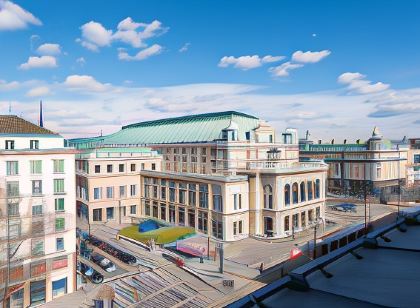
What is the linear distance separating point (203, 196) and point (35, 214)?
2442 centimetres

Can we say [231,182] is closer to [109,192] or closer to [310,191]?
[310,191]

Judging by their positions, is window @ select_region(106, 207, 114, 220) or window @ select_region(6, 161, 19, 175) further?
window @ select_region(106, 207, 114, 220)

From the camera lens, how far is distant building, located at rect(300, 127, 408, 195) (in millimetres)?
91688

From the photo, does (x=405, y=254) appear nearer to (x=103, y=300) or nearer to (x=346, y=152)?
(x=103, y=300)

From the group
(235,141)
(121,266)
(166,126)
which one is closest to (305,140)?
(166,126)

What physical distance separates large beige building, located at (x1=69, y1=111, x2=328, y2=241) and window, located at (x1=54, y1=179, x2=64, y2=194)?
2110 cm

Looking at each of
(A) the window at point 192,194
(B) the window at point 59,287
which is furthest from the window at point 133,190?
(B) the window at point 59,287

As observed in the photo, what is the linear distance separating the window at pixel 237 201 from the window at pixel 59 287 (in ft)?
80.9

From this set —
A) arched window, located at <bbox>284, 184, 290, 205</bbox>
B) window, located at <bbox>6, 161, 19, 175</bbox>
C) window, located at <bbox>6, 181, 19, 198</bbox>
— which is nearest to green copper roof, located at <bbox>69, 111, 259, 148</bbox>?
arched window, located at <bbox>284, 184, 290, 205</bbox>

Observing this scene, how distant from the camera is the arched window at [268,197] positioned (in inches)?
2083

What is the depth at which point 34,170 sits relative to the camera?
3825 cm

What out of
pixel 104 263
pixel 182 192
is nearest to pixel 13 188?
pixel 104 263

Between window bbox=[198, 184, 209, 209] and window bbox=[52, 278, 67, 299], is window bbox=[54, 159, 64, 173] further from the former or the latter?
window bbox=[198, 184, 209, 209]

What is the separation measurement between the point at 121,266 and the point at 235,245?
52.0 ft
